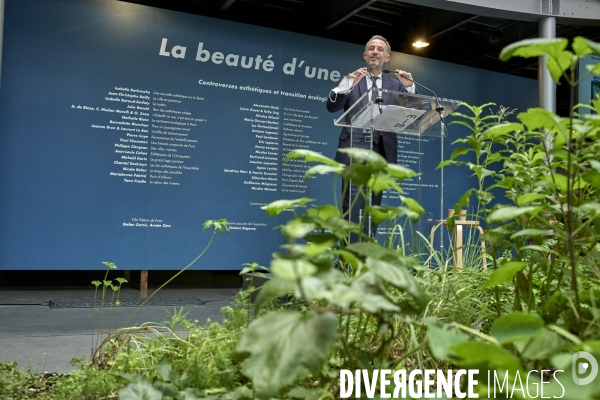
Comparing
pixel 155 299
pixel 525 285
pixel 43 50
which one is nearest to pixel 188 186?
pixel 155 299

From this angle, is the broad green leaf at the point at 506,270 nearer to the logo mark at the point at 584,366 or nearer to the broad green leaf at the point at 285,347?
the logo mark at the point at 584,366

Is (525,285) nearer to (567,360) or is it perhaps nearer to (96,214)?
(567,360)

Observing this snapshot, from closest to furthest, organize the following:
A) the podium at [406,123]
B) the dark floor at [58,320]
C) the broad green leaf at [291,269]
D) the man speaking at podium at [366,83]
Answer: the broad green leaf at [291,269]
the dark floor at [58,320]
the podium at [406,123]
the man speaking at podium at [366,83]

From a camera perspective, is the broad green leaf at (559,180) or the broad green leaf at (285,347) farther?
the broad green leaf at (559,180)

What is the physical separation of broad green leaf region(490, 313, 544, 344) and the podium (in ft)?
6.62

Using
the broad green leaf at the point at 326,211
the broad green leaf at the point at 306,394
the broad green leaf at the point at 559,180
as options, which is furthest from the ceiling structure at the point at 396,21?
the broad green leaf at the point at 306,394

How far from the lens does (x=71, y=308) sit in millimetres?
3756

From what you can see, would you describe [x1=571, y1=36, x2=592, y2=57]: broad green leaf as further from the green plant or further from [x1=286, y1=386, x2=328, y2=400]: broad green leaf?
[x1=286, y1=386, x2=328, y2=400]: broad green leaf

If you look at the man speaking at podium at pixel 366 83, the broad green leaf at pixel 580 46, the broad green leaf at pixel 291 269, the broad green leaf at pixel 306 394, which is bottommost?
the broad green leaf at pixel 306 394

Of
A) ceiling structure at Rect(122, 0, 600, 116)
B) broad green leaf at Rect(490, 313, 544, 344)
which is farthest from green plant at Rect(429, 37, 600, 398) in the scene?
ceiling structure at Rect(122, 0, 600, 116)

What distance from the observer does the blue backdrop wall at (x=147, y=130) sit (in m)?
4.61

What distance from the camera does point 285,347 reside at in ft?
1.90

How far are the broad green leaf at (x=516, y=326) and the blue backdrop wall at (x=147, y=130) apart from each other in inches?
180

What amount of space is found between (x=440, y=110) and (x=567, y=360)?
2606 mm
